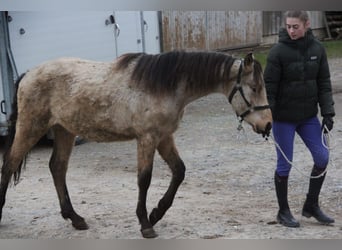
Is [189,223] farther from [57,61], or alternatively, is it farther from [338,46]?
[338,46]

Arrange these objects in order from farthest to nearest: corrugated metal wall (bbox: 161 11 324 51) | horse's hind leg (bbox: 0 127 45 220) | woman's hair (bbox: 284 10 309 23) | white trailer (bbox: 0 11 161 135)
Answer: white trailer (bbox: 0 11 161 135) < corrugated metal wall (bbox: 161 11 324 51) < horse's hind leg (bbox: 0 127 45 220) < woman's hair (bbox: 284 10 309 23)

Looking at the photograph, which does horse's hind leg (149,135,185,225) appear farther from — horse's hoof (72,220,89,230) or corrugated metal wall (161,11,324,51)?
corrugated metal wall (161,11,324,51)

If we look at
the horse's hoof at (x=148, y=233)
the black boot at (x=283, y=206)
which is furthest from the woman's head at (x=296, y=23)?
the horse's hoof at (x=148, y=233)

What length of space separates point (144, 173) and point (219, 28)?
4.64 ft

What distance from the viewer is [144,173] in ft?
11.8

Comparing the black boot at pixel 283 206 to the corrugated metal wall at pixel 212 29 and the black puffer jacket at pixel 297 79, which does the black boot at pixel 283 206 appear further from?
the corrugated metal wall at pixel 212 29

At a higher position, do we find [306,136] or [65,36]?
[65,36]

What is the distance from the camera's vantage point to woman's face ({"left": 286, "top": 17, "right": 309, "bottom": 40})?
3344 mm

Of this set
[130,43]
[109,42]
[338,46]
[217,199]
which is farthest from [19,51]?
[338,46]

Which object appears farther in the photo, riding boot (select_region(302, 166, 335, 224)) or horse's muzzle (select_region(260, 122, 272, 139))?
riding boot (select_region(302, 166, 335, 224))

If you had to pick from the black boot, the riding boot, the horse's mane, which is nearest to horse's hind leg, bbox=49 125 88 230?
the horse's mane

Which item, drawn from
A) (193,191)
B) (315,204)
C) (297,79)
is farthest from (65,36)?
(315,204)

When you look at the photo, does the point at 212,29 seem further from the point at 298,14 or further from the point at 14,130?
the point at 14,130

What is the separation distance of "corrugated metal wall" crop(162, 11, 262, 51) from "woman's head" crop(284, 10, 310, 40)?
75cm
